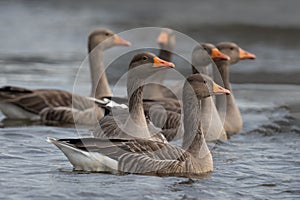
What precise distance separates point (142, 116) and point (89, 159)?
153cm

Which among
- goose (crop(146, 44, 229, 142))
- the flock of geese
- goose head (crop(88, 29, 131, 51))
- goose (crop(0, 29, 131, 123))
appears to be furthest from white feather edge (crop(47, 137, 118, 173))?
goose head (crop(88, 29, 131, 51))

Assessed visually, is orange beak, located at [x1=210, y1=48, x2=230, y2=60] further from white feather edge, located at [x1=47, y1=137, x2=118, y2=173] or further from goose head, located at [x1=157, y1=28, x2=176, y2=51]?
white feather edge, located at [x1=47, y1=137, x2=118, y2=173]

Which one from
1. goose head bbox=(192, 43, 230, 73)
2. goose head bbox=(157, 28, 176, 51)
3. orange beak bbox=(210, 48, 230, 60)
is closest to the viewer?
orange beak bbox=(210, 48, 230, 60)

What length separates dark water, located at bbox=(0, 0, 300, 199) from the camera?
363 inches

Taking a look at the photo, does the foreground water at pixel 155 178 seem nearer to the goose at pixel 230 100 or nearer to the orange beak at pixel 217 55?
the goose at pixel 230 100

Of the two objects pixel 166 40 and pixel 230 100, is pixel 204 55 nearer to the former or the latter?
pixel 230 100

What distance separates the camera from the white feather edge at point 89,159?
31.2 ft

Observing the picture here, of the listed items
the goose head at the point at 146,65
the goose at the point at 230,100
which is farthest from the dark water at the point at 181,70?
the goose head at the point at 146,65

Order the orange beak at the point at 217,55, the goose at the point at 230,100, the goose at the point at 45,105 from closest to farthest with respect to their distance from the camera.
A: the orange beak at the point at 217,55 → the goose at the point at 230,100 → the goose at the point at 45,105

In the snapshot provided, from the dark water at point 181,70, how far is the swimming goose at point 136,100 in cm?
85

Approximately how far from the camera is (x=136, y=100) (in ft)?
35.8

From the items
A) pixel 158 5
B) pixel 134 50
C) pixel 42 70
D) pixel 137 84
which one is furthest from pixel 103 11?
pixel 137 84

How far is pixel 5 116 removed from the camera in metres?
14.8

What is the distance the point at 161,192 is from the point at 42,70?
35.5 ft
